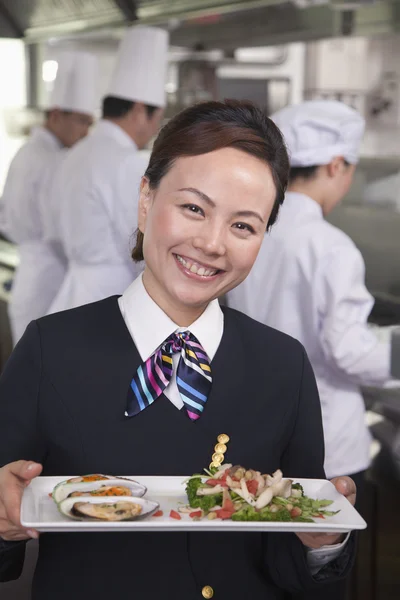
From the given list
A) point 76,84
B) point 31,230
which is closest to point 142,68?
point 76,84

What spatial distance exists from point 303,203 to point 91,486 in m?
1.19

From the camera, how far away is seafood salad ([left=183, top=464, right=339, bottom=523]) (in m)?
0.98

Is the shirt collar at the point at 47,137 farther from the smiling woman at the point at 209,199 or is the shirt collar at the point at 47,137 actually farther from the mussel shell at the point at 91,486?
the mussel shell at the point at 91,486

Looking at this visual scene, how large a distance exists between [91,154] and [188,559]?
1940 mm

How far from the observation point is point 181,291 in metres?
1.09

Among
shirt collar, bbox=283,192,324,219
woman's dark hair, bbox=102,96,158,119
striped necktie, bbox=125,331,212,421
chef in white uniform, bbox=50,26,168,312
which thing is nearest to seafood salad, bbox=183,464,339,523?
striped necktie, bbox=125,331,212,421

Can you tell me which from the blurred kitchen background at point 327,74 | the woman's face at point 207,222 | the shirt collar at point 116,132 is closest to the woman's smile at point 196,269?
the woman's face at point 207,222

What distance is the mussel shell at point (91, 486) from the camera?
38.7 inches

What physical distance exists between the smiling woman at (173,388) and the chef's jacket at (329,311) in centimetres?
81

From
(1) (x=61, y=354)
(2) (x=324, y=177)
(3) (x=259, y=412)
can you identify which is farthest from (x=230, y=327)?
(2) (x=324, y=177)

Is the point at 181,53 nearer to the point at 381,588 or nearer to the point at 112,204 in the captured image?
the point at 112,204

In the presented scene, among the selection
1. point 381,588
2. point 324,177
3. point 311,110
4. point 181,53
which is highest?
point 181,53

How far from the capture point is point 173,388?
3.67 feet

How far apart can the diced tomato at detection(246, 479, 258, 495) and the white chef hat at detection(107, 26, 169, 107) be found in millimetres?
2146
